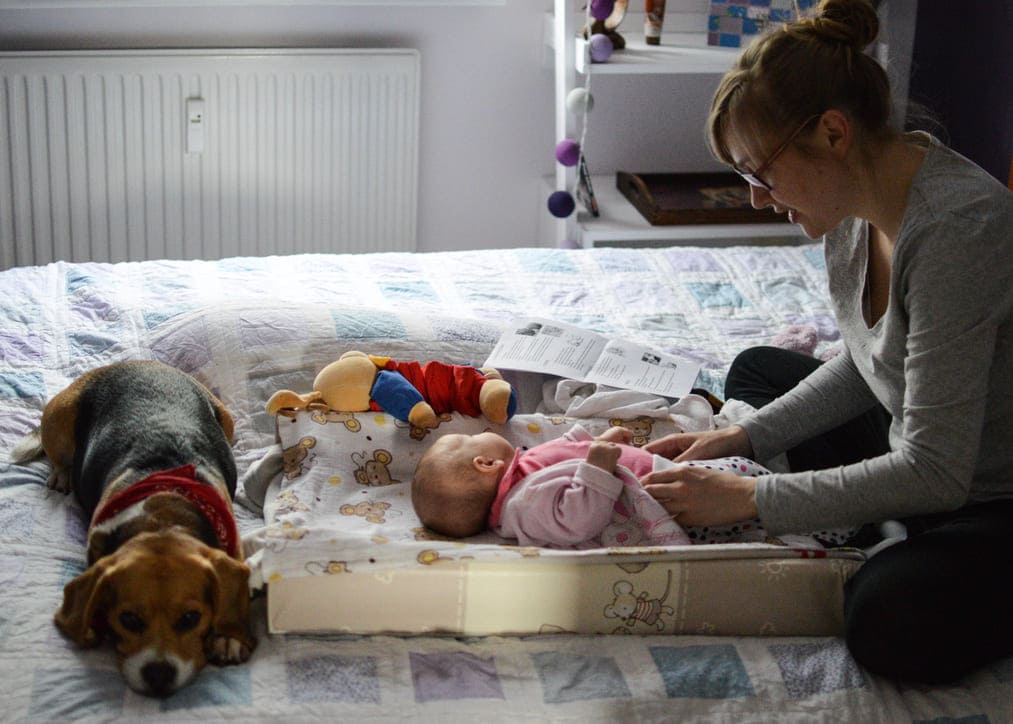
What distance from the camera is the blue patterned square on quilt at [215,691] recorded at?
1.28 metres

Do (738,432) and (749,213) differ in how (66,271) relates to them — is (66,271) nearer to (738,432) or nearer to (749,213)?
(738,432)

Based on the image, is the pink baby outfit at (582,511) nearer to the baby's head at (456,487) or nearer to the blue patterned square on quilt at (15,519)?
the baby's head at (456,487)

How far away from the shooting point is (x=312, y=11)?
10.3 feet

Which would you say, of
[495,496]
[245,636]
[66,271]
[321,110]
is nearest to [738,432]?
[495,496]

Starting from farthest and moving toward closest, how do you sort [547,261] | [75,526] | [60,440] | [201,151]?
[201,151], [547,261], [60,440], [75,526]

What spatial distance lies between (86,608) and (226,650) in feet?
0.50

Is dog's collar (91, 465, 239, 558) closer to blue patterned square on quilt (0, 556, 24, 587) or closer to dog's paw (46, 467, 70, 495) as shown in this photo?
blue patterned square on quilt (0, 556, 24, 587)

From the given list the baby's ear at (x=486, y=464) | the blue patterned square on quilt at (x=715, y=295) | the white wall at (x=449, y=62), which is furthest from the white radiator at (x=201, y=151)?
the baby's ear at (x=486, y=464)

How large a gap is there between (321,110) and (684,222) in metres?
0.96

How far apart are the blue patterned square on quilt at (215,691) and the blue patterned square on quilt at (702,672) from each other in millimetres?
452

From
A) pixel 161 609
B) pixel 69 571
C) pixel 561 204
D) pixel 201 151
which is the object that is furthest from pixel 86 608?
pixel 201 151

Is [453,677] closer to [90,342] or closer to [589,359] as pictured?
[589,359]

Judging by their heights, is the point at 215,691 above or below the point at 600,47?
below

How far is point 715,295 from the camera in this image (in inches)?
97.4
